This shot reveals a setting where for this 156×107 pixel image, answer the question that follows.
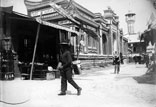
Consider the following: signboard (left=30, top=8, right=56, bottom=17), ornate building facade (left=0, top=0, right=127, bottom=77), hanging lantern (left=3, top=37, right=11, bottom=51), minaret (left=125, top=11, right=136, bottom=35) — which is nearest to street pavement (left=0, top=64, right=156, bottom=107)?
ornate building facade (left=0, top=0, right=127, bottom=77)

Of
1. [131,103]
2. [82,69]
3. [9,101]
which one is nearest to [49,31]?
[82,69]

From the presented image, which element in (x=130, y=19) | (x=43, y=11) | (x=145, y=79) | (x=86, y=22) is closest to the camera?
(x=130, y=19)

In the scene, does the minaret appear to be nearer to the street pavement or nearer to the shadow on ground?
the shadow on ground

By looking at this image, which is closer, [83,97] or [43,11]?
[83,97]

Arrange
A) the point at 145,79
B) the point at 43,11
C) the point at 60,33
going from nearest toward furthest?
1. the point at 145,79
2. the point at 43,11
3. the point at 60,33

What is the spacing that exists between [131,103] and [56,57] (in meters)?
4.05

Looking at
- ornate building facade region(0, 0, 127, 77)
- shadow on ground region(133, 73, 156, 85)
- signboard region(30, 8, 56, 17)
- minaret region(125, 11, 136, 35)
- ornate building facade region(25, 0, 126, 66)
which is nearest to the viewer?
minaret region(125, 11, 136, 35)

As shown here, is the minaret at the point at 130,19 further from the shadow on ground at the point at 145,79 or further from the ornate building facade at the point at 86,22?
the shadow on ground at the point at 145,79

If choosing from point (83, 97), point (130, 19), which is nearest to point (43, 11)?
point (130, 19)

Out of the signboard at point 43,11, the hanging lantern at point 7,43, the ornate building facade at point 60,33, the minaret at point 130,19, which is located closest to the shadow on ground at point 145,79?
the ornate building facade at point 60,33

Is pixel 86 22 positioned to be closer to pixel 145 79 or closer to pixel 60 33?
pixel 145 79

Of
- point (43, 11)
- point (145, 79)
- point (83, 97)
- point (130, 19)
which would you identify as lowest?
point (83, 97)

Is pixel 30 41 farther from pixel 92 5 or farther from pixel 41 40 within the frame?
pixel 92 5

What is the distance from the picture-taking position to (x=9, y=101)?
9.44 feet
